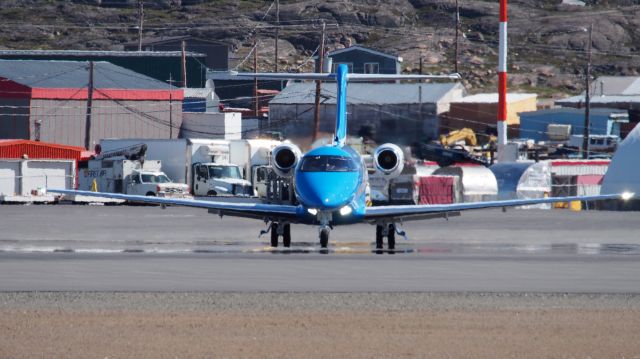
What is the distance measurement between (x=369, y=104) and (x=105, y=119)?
18.9m

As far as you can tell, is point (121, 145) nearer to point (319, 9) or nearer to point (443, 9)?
point (319, 9)

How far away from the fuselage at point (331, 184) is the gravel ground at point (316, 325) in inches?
404

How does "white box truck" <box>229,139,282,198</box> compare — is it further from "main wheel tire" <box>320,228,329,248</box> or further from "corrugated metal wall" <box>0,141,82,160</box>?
"main wheel tire" <box>320,228,329,248</box>

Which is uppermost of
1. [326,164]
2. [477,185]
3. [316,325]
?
[326,164]

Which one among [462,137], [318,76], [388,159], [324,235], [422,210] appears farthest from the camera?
[462,137]

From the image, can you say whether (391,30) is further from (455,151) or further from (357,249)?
(357,249)

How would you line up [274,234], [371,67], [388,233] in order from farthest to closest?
[371,67], [274,234], [388,233]

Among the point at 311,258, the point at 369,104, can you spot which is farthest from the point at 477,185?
the point at 311,258

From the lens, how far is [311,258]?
1205 inches

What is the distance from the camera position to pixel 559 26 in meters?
155

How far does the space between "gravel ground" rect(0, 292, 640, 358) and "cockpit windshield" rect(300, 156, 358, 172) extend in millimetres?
11201

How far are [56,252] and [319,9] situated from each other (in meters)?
127

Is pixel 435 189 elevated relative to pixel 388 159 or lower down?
lower down

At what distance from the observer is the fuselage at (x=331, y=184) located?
32.8 m
